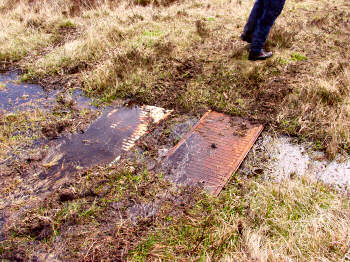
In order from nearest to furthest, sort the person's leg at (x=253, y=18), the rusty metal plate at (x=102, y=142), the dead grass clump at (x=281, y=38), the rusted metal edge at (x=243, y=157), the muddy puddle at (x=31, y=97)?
the rusted metal edge at (x=243, y=157), the rusty metal plate at (x=102, y=142), the muddy puddle at (x=31, y=97), the person's leg at (x=253, y=18), the dead grass clump at (x=281, y=38)

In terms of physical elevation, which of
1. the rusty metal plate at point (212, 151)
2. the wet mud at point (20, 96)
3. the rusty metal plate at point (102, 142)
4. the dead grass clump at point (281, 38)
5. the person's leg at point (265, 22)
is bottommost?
the wet mud at point (20, 96)

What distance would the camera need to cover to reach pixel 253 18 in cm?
398

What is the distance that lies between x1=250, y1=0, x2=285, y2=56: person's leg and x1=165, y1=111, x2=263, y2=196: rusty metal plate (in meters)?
1.57

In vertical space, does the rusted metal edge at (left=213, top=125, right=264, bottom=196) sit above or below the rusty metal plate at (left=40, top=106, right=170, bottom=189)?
above

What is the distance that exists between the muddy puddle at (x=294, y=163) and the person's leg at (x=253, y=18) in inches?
86.0

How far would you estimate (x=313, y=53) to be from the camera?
4125 millimetres

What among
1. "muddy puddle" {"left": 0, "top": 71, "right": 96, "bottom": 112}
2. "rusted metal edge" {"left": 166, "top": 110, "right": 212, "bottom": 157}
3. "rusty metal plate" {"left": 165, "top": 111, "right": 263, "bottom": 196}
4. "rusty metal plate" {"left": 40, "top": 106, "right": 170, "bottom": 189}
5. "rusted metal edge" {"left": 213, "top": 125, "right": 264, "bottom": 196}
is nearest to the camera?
"rusted metal edge" {"left": 213, "top": 125, "right": 264, "bottom": 196}

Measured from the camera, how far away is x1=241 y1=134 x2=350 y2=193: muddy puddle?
2.18 meters

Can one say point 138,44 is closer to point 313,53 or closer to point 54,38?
point 54,38

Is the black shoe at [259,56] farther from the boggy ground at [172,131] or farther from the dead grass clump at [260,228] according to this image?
the dead grass clump at [260,228]

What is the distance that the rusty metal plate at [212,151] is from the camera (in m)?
2.21

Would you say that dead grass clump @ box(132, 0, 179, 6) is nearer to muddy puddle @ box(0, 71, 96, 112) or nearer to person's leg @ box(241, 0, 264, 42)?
person's leg @ box(241, 0, 264, 42)

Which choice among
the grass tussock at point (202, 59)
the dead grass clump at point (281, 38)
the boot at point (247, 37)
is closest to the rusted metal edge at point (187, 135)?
the grass tussock at point (202, 59)

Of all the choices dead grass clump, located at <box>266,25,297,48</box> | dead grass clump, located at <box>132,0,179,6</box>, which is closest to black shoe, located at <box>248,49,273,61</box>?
dead grass clump, located at <box>266,25,297,48</box>
